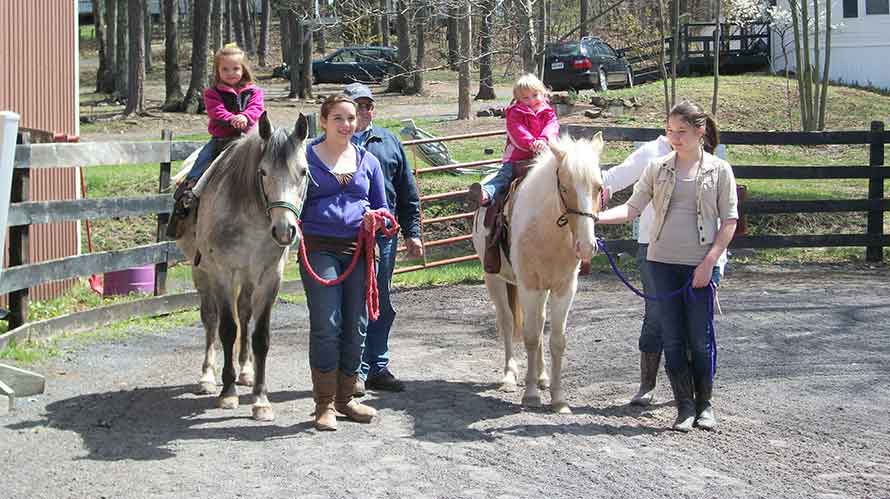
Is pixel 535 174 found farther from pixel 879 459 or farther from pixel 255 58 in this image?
pixel 255 58

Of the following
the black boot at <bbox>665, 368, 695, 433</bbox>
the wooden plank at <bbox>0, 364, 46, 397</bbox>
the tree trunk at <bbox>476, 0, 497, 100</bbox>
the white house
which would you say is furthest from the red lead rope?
the white house

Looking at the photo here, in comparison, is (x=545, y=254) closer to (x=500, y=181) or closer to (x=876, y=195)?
(x=500, y=181)

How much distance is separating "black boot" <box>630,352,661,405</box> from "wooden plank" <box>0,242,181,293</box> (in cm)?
471

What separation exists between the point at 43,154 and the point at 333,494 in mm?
5214


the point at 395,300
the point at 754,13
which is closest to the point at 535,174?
the point at 395,300

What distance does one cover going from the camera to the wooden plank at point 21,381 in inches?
278

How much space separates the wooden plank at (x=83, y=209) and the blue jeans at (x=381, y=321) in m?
3.10

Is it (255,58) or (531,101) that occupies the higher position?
(255,58)

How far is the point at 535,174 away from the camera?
7.16 metres

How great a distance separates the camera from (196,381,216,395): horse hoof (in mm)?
7453

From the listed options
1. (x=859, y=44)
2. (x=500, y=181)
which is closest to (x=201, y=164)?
(x=500, y=181)

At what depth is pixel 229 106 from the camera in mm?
7777

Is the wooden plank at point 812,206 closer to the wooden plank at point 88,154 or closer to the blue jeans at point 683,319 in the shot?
the wooden plank at point 88,154

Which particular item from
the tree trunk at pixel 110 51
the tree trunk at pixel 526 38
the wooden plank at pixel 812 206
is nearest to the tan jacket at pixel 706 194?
the wooden plank at pixel 812 206
